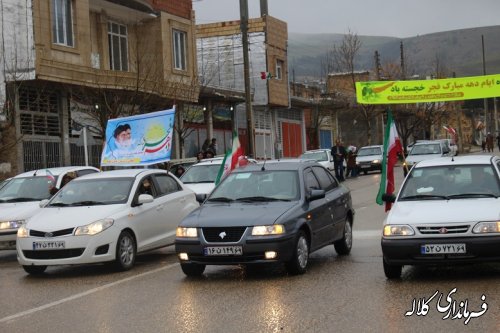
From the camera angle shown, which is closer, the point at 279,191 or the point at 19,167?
the point at 279,191

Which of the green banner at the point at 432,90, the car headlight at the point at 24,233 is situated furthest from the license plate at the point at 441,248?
the green banner at the point at 432,90

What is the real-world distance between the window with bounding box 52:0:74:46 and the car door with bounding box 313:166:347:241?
15280mm

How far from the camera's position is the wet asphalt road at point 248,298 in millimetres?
7277

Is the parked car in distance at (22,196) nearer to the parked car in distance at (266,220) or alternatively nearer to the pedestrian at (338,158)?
the parked car in distance at (266,220)

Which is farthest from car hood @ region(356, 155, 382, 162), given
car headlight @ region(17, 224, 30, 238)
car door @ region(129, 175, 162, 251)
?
car headlight @ region(17, 224, 30, 238)

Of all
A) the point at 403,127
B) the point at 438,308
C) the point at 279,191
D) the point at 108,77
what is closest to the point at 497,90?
the point at 108,77

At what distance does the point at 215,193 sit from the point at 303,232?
5.34 ft

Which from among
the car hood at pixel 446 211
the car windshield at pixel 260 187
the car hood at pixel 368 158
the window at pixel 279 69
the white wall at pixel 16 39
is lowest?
the car hood at pixel 446 211

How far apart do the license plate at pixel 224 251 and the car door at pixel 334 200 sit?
2.09 meters

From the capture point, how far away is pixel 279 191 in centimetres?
1078

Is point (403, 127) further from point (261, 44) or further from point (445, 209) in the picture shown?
point (445, 209)

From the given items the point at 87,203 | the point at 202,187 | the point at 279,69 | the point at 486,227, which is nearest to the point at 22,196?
the point at 87,203

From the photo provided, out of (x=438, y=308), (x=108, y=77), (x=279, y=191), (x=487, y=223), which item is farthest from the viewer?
(x=108, y=77)

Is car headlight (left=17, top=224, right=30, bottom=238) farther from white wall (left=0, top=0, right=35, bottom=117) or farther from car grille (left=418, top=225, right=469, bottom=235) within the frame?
white wall (left=0, top=0, right=35, bottom=117)
